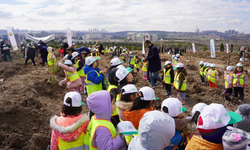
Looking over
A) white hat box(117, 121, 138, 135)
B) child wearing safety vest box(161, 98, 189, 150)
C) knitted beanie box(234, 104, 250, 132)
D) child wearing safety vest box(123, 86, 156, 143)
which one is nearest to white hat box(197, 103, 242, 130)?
child wearing safety vest box(161, 98, 189, 150)

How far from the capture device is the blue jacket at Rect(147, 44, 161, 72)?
6762 millimetres

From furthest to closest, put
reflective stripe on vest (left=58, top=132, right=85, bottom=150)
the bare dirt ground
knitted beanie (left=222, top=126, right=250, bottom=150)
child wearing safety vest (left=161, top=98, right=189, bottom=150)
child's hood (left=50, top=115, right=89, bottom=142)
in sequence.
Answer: the bare dirt ground < reflective stripe on vest (left=58, top=132, right=85, bottom=150) < child's hood (left=50, top=115, right=89, bottom=142) < child wearing safety vest (left=161, top=98, right=189, bottom=150) < knitted beanie (left=222, top=126, right=250, bottom=150)

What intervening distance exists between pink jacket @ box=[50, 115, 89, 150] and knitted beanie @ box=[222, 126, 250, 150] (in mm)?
1542

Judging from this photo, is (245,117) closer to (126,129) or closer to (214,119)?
(214,119)

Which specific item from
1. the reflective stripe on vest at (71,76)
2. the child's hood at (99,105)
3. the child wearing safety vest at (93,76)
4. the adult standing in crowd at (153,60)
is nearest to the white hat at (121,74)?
the child wearing safety vest at (93,76)

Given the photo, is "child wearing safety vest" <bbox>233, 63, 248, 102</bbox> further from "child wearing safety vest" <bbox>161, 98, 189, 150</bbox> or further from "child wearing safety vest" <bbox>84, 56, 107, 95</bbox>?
"child wearing safety vest" <bbox>161, 98, 189, 150</bbox>

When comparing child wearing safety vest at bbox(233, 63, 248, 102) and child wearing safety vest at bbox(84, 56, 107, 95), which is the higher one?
child wearing safety vest at bbox(84, 56, 107, 95)

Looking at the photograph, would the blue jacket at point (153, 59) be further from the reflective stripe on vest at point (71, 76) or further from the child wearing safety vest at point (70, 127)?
the child wearing safety vest at point (70, 127)

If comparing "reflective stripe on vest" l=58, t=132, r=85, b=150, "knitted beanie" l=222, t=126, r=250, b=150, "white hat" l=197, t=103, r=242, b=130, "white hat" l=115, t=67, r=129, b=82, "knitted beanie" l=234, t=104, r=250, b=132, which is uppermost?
"white hat" l=115, t=67, r=129, b=82

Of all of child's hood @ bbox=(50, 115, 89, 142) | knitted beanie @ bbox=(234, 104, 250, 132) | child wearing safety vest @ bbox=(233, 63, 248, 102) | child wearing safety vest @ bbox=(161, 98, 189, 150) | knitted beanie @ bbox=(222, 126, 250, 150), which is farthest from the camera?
child wearing safety vest @ bbox=(233, 63, 248, 102)

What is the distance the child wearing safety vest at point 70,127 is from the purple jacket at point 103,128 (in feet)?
0.99

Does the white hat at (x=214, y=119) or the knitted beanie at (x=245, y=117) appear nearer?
the white hat at (x=214, y=119)

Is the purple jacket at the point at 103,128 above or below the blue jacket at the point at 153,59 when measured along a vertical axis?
below

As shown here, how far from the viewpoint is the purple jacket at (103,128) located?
188cm
